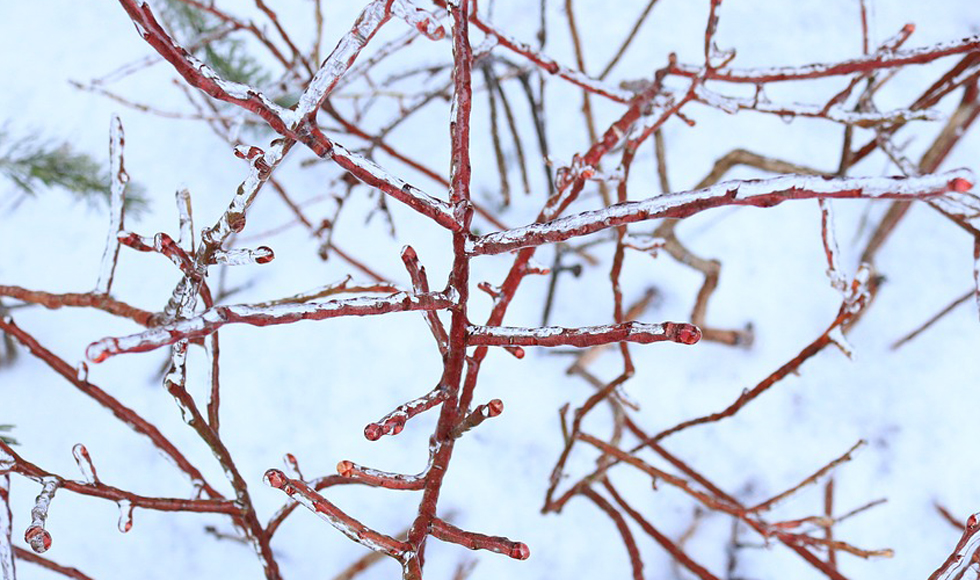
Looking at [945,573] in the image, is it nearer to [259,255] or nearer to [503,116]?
[259,255]

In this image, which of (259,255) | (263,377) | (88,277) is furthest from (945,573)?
(88,277)

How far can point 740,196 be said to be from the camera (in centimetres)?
31

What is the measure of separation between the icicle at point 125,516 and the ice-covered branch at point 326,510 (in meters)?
0.17

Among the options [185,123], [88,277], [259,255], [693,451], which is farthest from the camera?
[185,123]

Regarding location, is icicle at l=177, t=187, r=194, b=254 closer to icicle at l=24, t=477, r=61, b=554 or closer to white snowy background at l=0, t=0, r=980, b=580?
icicle at l=24, t=477, r=61, b=554

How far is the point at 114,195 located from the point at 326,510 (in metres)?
0.34

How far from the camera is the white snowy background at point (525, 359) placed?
0.99m

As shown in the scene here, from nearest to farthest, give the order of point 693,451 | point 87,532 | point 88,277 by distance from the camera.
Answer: point 87,532 < point 693,451 < point 88,277

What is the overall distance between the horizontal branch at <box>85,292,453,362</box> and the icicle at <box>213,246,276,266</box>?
28mm

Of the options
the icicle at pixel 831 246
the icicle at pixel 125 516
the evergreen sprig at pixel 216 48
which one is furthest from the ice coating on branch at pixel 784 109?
the evergreen sprig at pixel 216 48

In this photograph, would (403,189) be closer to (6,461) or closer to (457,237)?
(457,237)

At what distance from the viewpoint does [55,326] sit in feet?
3.75

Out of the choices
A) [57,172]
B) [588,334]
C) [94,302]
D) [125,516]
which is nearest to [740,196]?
[588,334]

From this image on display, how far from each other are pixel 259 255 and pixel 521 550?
0.67 ft
